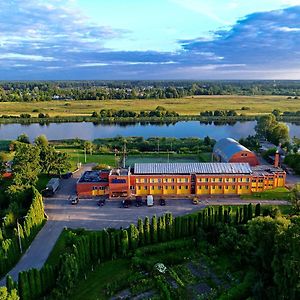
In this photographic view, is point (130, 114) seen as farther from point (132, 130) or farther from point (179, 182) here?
point (179, 182)

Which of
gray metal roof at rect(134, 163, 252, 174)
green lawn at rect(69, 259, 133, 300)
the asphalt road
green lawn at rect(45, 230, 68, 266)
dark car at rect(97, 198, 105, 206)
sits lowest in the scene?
green lawn at rect(69, 259, 133, 300)

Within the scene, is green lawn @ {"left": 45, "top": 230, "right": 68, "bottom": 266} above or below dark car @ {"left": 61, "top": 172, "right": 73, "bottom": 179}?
below

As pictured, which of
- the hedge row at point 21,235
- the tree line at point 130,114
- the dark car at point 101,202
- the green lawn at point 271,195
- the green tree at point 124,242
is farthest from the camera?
the tree line at point 130,114

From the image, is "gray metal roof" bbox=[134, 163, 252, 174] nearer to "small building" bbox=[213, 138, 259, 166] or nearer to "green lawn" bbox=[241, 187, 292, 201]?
"green lawn" bbox=[241, 187, 292, 201]

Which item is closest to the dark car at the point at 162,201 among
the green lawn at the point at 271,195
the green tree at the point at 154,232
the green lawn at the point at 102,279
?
the green tree at the point at 154,232

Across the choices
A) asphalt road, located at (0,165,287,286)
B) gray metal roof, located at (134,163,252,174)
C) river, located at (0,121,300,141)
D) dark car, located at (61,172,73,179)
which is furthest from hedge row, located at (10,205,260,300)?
river, located at (0,121,300,141)

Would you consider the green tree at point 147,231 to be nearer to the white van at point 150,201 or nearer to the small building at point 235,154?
the white van at point 150,201

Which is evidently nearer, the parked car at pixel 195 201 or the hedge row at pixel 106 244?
the hedge row at pixel 106 244
